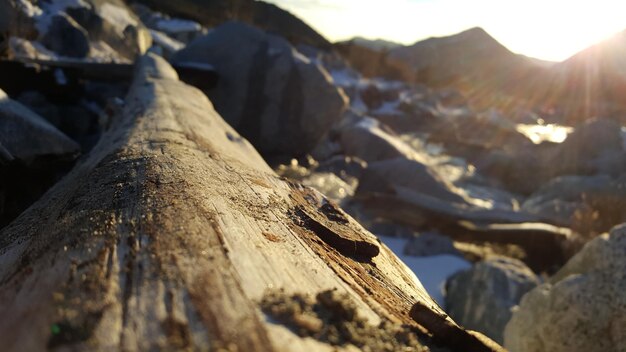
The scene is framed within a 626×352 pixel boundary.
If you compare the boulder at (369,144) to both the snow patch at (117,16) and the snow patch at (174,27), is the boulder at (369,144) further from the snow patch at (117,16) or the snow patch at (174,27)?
the snow patch at (174,27)

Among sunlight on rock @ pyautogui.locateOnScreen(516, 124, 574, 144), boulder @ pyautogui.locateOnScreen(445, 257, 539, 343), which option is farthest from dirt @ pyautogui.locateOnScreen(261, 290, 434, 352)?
sunlight on rock @ pyautogui.locateOnScreen(516, 124, 574, 144)

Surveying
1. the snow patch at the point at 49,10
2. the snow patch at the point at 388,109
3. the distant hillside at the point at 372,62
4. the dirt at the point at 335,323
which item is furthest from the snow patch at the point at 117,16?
the distant hillside at the point at 372,62

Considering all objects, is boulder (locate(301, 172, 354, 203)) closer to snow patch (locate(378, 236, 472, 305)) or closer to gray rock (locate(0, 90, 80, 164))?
snow patch (locate(378, 236, 472, 305))

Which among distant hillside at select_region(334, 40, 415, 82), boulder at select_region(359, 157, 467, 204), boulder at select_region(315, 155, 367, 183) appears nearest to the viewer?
boulder at select_region(359, 157, 467, 204)

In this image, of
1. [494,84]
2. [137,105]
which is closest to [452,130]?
[137,105]

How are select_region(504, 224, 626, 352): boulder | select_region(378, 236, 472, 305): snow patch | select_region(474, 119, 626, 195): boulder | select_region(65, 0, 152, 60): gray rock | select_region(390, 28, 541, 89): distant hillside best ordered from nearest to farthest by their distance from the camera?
1. select_region(504, 224, 626, 352): boulder
2. select_region(378, 236, 472, 305): snow patch
3. select_region(474, 119, 626, 195): boulder
4. select_region(65, 0, 152, 60): gray rock
5. select_region(390, 28, 541, 89): distant hillside

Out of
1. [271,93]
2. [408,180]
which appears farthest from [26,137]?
[271,93]

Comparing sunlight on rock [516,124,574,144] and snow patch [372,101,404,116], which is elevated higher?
sunlight on rock [516,124,574,144]
